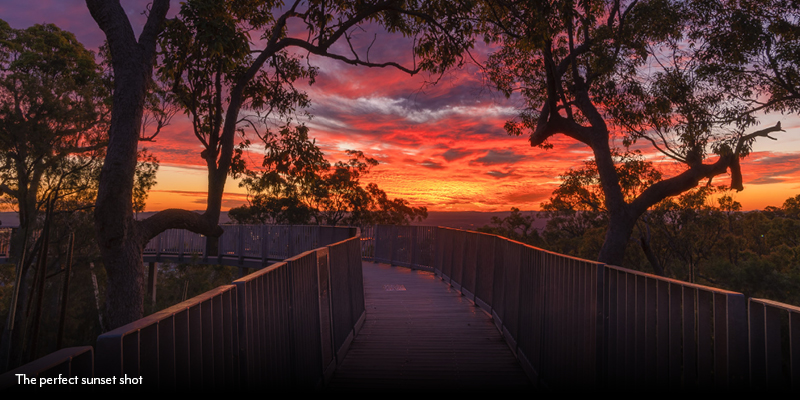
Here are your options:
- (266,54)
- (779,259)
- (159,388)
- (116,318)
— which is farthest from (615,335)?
(779,259)

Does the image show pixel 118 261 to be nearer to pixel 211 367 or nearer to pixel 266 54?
pixel 266 54

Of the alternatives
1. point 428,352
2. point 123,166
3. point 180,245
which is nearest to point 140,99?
point 123,166

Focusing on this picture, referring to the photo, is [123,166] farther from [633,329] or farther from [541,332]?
[633,329]

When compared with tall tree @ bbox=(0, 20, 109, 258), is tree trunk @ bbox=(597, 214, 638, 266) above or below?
below

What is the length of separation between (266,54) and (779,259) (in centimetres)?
3417

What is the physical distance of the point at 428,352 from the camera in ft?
23.5

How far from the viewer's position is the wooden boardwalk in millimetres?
5816

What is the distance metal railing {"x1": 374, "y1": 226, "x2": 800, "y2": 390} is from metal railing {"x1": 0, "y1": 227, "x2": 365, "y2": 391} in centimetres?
268

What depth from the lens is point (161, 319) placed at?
226 cm

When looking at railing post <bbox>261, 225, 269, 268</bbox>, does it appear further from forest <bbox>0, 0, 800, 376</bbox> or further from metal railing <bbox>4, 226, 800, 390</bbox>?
metal railing <bbox>4, 226, 800, 390</bbox>

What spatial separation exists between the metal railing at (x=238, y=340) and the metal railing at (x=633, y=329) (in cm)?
268

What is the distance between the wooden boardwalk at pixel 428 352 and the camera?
582 centimetres

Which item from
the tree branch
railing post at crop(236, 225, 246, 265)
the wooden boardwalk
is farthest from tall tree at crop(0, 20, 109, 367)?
the wooden boardwalk

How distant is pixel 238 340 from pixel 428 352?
4.50 metres
